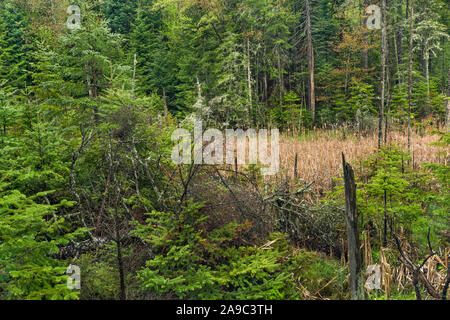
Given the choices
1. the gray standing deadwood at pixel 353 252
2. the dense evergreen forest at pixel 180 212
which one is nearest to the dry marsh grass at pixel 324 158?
the dense evergreen forest at pixel 180 212

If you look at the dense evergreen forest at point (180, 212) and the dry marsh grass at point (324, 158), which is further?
the dry marsh grass at point (324, 158)

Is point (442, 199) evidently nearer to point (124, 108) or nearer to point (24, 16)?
point (124, 108)

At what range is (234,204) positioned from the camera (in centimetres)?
382

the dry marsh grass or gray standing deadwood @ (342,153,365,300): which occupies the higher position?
the dry marsh grass

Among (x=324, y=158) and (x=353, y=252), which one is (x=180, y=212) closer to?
(x=353, y=252)

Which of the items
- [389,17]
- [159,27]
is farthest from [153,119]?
[159,27]

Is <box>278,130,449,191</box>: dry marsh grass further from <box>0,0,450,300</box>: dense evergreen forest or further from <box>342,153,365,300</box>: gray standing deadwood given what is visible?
<box>342,153,365,300</box>: gray standing deadwood

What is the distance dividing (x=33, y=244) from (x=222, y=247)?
1.93m

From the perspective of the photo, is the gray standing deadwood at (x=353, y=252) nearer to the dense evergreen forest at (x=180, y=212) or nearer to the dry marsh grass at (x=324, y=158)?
the dense evergreen forest at (x=180, y=212)

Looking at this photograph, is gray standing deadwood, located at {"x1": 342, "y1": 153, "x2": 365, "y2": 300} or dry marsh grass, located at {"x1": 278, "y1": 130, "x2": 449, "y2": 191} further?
dry marsh grass, located at {"x1": 278, "y1": 130, "x2": 449, "y2": 191}

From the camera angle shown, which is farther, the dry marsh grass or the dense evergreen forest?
the dry marsh grass

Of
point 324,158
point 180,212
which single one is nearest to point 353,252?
point 180,212

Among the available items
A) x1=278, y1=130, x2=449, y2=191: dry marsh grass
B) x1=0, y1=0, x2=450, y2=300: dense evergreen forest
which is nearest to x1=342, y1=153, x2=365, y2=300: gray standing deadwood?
x1=0, y1=0, x2=450, y2=300: dense evergreen forest
